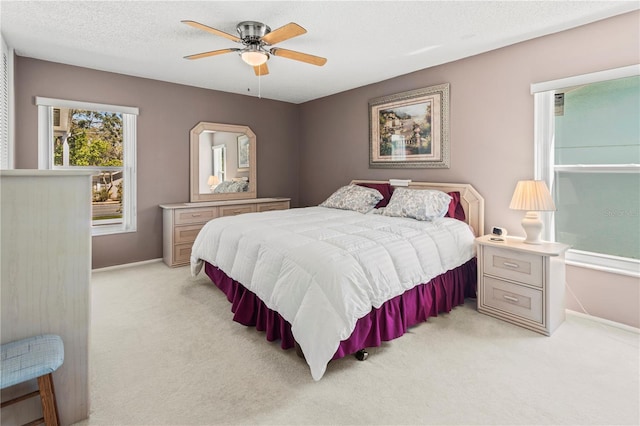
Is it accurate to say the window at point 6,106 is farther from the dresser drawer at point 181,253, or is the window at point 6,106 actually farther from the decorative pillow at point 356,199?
the decorative pillow at point 356,199

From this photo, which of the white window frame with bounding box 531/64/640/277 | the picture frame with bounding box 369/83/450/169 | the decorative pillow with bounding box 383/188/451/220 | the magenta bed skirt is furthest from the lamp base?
the picture frame with bounding box 369/83/450/169

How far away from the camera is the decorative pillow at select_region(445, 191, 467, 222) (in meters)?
3.44

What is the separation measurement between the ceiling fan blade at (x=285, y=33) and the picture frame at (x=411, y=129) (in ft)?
6.68

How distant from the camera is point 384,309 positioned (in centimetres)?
229

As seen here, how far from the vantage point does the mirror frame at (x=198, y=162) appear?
15.6ft

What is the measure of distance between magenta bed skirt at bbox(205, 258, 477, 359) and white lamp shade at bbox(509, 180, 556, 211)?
787 mm

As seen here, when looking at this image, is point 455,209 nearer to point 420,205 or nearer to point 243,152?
point 420,205

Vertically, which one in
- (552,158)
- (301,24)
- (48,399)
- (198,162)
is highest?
(301,24)

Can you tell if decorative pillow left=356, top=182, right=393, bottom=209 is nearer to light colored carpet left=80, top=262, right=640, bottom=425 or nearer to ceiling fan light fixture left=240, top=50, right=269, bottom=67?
light colored carpet left=80, top=262, right=640, bottom=425

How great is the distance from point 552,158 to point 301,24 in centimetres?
253

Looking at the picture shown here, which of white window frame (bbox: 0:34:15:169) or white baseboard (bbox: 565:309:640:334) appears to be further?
white window frame (bbox: 0:34:15:169)

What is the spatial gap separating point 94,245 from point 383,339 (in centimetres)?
374

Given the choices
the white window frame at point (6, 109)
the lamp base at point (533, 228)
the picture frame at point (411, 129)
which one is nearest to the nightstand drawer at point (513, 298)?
the lamp base at point (533, 228)

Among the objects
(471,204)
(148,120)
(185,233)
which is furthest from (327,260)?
(148,120)
